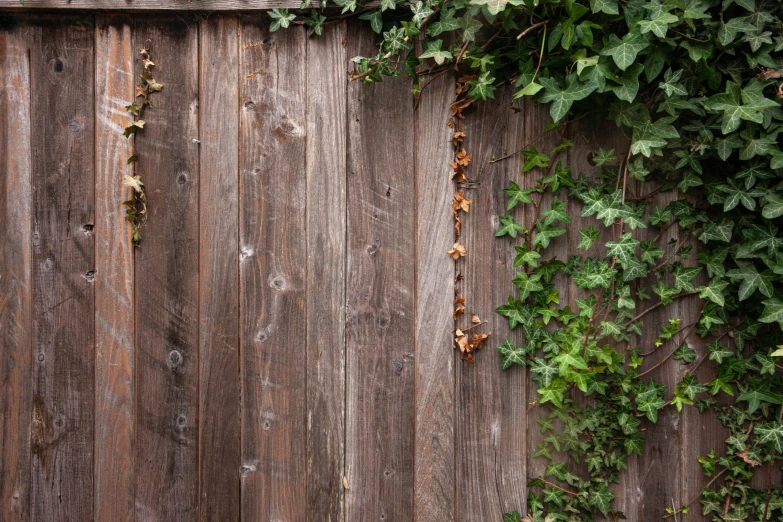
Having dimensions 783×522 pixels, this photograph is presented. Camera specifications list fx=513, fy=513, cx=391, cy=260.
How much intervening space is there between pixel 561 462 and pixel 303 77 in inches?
58.6

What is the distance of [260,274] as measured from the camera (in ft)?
5.45

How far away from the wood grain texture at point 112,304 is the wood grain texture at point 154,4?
84 millimetres

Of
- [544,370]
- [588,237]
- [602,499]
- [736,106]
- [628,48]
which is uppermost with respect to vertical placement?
[628,48]

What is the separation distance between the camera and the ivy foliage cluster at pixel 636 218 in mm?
1468

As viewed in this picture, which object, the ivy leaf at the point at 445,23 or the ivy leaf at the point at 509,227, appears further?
the ivy leaf at the point at 509,227

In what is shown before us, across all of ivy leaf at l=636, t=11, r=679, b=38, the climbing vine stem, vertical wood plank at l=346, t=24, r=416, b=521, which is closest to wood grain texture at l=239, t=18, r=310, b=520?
vertical wood plank at l=346, t=24, r=416, b=521

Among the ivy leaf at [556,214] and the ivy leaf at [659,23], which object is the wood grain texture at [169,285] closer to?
the ivy leaf at [556,214]

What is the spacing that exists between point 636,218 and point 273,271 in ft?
3.73

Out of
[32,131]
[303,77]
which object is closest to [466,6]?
[303,77]

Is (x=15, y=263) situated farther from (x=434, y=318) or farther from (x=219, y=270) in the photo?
(x=434, y=318)

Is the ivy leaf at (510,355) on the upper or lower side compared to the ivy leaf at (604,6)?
lower

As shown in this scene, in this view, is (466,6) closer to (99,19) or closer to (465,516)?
(99,19)

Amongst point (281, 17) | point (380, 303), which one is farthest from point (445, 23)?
point (380, 303)

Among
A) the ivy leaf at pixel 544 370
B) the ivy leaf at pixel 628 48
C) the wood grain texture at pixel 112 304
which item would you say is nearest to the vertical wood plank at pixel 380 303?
the ivy leaf at pixel 544 370
